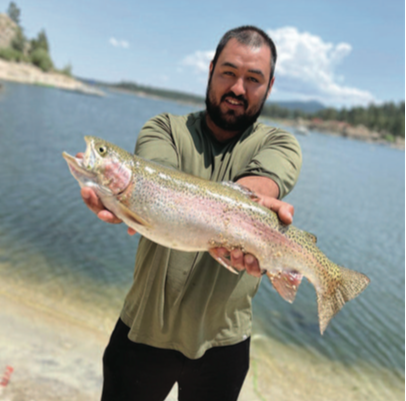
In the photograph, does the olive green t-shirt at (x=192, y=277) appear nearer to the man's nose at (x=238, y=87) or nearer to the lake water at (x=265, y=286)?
the man's nose at (x=238, y=87)

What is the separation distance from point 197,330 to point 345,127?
193783mm

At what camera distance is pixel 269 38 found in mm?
3031

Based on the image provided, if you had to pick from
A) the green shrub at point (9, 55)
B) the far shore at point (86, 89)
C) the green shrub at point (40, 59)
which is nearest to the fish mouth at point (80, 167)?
the far shore at point (86, 89)

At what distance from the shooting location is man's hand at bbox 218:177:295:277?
2.59m

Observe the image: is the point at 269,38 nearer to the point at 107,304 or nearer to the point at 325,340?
the point at 107,304

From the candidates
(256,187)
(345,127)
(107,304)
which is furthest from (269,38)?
(345,127)

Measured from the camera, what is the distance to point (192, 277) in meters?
2.83

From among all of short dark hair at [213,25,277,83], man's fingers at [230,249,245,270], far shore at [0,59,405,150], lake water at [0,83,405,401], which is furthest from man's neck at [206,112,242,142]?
far shore at [0,59,405,150]

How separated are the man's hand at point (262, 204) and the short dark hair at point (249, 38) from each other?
1.05 meters

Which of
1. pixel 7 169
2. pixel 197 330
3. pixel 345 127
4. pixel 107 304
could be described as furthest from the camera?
pixel 345 127

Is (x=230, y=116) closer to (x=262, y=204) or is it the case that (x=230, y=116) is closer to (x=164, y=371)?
(x=262, y=204)

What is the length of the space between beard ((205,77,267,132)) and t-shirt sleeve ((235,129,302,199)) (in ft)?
0.64

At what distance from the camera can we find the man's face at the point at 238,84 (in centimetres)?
288

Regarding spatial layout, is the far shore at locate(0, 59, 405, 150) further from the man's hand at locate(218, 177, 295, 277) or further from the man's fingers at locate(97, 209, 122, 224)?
the man's hand at locate(218, 177, 295, 277)
